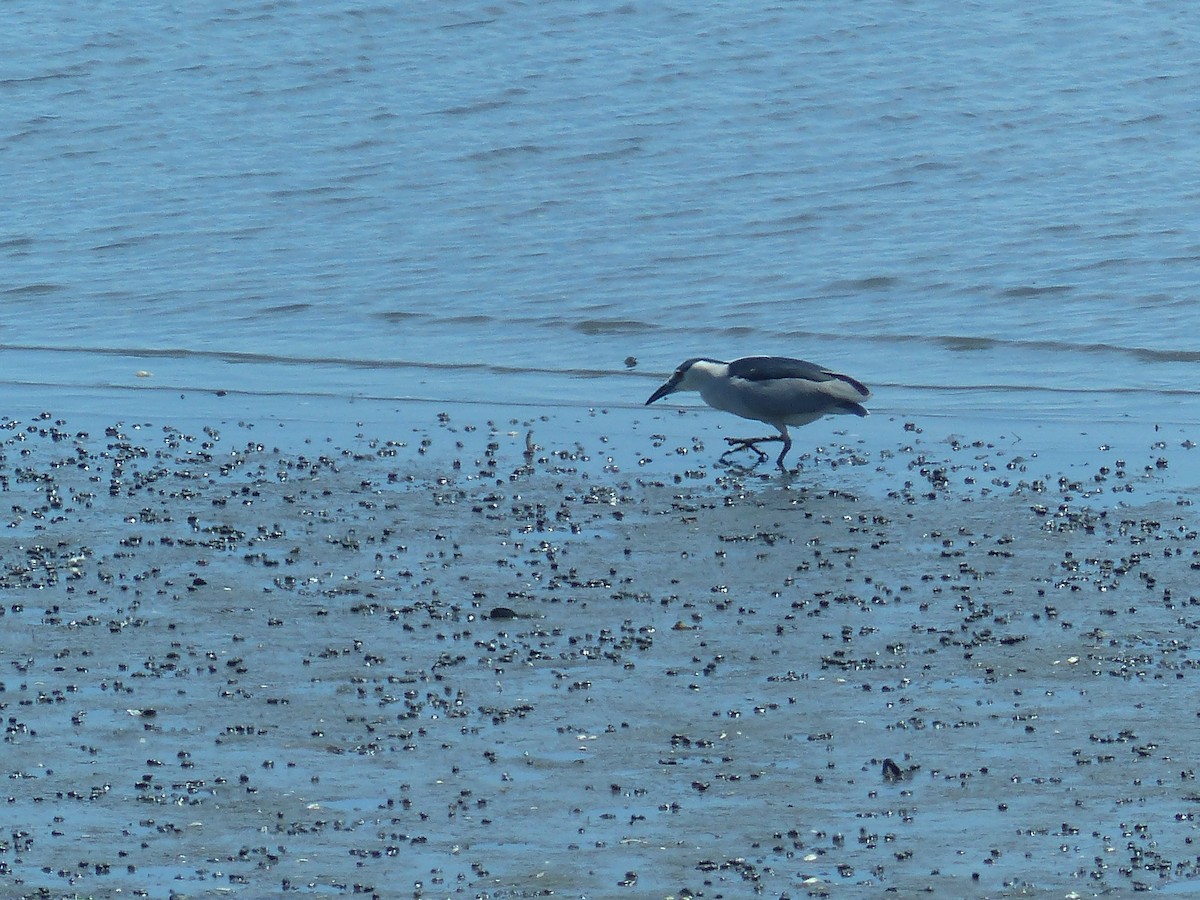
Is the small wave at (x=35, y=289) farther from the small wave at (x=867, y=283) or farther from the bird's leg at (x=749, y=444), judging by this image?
the bird's leg at (x=749, y=444)

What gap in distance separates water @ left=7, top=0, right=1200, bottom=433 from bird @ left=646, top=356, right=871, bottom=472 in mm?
1312

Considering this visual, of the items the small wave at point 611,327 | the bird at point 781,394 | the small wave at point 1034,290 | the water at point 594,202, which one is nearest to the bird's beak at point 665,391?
the bird at point 781,394

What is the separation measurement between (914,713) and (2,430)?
6.46m

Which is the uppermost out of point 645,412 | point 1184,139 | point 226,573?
point 226,573

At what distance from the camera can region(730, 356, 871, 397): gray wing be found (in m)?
11.3

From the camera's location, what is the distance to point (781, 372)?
37.1 ft

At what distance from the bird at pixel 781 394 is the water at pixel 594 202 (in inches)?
51.7

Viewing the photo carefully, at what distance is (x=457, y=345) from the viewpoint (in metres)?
15.3

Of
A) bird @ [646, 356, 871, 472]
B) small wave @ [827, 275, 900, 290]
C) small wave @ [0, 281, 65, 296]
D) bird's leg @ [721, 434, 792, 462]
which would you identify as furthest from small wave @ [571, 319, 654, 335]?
small wave @ [0, 281, 65, 296]

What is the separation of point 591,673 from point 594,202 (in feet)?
43.6

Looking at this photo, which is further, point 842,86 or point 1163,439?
point 842,86

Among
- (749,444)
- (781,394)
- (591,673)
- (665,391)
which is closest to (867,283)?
(665,391)

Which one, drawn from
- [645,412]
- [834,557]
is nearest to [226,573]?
[834,557]

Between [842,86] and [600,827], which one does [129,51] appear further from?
[600,827]
